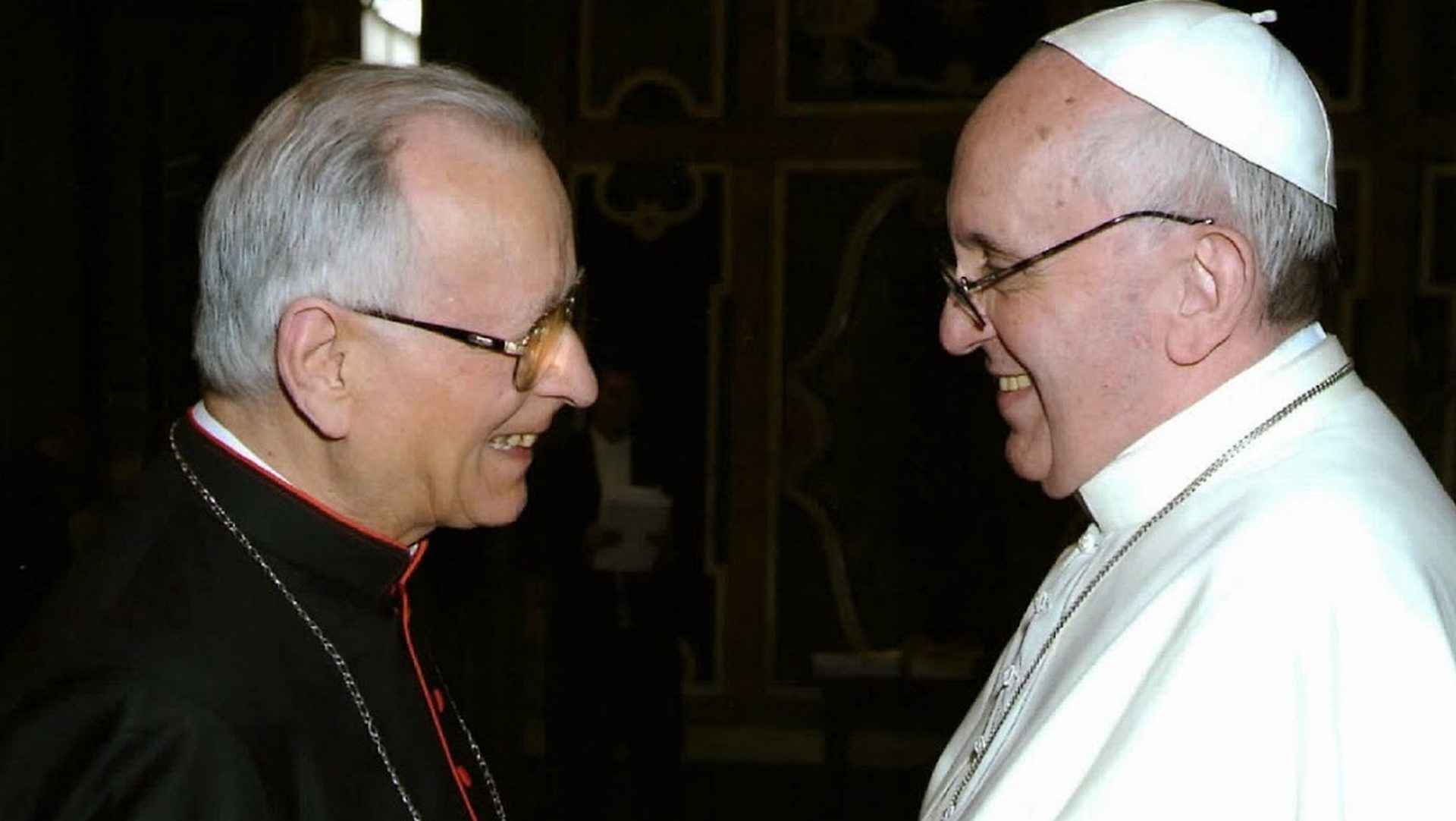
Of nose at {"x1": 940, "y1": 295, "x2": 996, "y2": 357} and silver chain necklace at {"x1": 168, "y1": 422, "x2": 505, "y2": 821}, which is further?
nose at {"x1": 940, "y1": 295, "x2": 996, "y2": 357}

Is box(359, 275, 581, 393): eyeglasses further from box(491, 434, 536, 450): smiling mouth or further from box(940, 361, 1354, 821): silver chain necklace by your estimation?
box(940, 361, 1354, 821): silver chain necklace

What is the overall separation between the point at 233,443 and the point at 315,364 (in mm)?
157

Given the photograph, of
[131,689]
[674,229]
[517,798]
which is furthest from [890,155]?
[131,689]

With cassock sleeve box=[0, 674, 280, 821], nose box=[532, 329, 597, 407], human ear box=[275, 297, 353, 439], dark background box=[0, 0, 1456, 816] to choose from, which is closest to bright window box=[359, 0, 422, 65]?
dark background box=[0, 0, 1456, 816]

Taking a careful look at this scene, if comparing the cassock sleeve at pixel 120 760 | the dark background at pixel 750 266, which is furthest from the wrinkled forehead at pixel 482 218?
the dark background at pixel 750 266

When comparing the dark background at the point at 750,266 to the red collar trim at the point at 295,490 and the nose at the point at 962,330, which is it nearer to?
the nose at the point at 962,330

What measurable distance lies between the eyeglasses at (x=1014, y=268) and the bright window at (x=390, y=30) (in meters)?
4.74

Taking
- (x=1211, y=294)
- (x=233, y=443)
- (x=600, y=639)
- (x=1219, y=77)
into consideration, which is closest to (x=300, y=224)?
(x=233, y=443)

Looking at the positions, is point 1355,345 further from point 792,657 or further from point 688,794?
point 688,794

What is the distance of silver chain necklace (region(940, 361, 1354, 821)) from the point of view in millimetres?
1910

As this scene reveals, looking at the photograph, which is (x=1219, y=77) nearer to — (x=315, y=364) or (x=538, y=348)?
(x=538, y=348)

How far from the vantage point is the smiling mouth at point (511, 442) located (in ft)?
6.23

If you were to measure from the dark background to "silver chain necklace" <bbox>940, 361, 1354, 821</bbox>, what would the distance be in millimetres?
4322

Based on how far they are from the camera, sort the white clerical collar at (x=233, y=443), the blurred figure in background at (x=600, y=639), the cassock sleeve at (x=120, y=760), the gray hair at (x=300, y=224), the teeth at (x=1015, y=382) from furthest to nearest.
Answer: the blurred figure in background at (x=600, y=639), the teeth at (x=1015, y=382), the white clerical collar at (x=233, y=443), the gray hair at (x=300, y=224), the cassock sleeve at (x=120, y=760)
